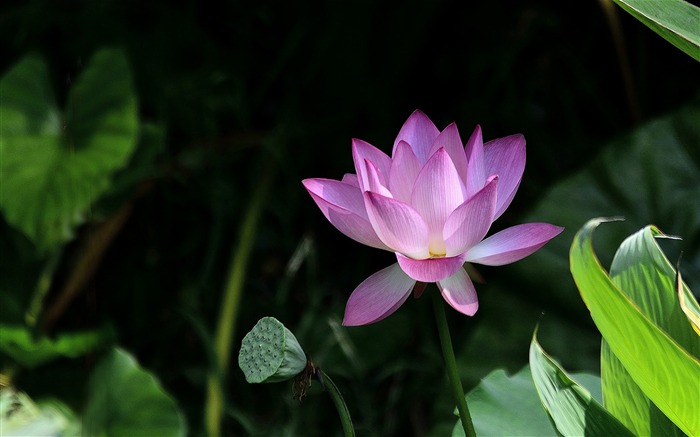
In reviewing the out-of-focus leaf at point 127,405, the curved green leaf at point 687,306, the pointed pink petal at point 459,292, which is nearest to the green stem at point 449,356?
the pointed pink petal at point 459,292

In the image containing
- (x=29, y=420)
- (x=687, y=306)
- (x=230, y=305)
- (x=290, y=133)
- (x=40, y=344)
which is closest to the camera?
(x=687, y=306)

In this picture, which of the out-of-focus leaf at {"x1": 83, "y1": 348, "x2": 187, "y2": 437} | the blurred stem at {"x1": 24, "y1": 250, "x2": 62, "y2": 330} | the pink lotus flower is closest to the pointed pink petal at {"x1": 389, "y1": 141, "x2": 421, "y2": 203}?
the pink lotus flower

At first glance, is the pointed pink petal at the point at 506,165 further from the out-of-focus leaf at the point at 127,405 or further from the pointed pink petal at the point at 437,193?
the out-of-focus leaf at the point at 127,405

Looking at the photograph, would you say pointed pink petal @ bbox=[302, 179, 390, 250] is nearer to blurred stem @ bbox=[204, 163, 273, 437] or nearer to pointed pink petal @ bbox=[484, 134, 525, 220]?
pointed pink petal @ bbox=[484, 134, 525, 220]

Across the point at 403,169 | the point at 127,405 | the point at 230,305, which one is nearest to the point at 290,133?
the point at 230,305

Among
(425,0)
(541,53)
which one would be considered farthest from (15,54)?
(541,53)

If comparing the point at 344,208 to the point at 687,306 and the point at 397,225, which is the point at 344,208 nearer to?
the point at 397,225
